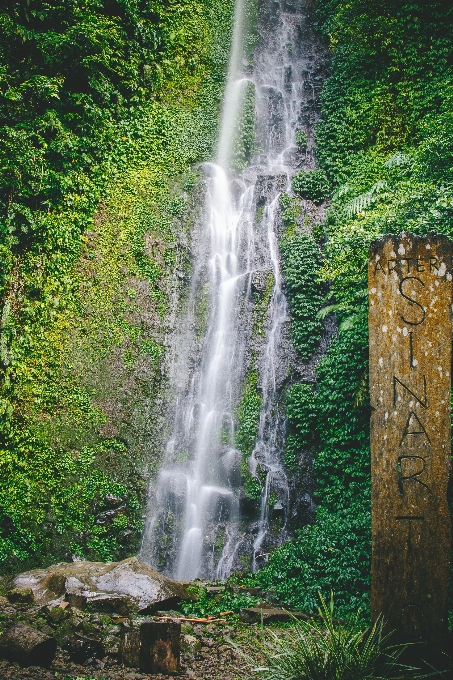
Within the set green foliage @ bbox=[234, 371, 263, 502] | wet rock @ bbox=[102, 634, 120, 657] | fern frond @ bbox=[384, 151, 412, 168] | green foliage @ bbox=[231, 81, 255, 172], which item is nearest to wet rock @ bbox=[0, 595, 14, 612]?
wet rock @ bbox=[102, 634, 120, 657]

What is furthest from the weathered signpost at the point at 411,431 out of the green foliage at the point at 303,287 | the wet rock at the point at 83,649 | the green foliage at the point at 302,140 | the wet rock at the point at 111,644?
the green foliage at the point at 302,140

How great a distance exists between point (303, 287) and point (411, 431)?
21.1ft

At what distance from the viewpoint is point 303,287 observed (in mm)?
9766

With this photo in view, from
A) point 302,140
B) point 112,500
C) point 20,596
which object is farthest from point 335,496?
point 302,140

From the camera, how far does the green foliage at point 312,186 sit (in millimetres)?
11164

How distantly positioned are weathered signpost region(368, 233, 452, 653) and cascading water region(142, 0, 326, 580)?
16.0 ft

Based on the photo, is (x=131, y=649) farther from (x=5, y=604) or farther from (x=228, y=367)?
(x=228, y=367)

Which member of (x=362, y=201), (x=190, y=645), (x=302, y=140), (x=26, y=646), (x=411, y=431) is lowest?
(x=190, y=645)

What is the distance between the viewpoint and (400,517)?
352cm

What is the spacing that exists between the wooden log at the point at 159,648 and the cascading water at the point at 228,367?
424 centimetres

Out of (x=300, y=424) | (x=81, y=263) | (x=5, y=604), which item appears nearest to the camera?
(x=5, y=604)

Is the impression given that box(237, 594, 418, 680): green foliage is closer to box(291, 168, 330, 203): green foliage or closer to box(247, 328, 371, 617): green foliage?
box(247, 328, 371, 617): green foliage

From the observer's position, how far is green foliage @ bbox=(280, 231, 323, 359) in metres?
9.42

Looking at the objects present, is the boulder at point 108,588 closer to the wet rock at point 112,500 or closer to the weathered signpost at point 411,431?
the wet rock at point 112,500
